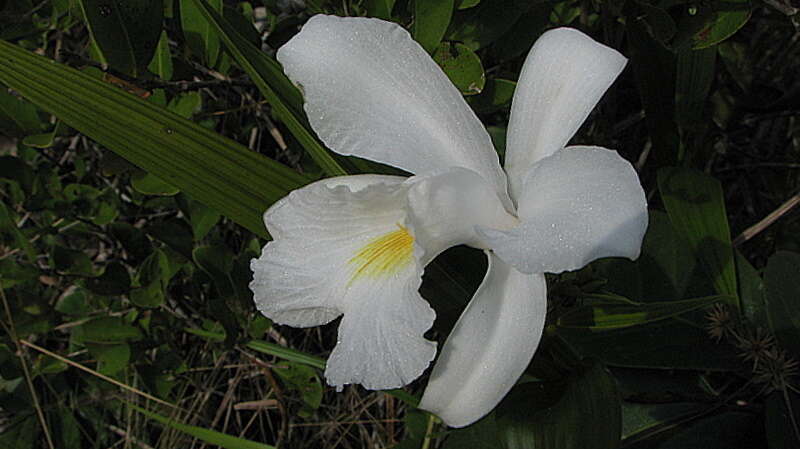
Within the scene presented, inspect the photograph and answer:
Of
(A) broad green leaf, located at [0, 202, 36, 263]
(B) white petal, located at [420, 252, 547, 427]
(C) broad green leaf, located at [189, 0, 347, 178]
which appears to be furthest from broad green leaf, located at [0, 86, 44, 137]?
(B) white petal, located at [420, 252, 547, 427]

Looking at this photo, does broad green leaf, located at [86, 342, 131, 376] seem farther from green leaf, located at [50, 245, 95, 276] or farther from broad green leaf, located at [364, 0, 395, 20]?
broad green leaf, located at [364, 0, 395, 20]

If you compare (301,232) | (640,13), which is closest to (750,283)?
(640,13)

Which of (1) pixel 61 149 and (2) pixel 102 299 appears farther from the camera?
(1) pixel 61 149

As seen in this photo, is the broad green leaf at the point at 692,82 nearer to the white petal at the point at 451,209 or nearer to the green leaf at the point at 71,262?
the white petal at the point at 451,209

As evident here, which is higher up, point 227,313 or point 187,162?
point 187,162

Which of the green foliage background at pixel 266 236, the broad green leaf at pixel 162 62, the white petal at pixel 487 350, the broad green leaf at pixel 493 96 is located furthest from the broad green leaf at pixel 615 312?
the broad green leaf at pixel 162 62

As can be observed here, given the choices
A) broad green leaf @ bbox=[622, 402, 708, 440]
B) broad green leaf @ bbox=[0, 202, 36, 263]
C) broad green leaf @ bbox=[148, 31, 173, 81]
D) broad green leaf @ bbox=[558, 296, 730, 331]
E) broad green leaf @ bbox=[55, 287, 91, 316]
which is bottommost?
broad green leaf @ bbox=[622, 402, 708, 440]

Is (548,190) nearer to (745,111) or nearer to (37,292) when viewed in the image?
(745,111)
